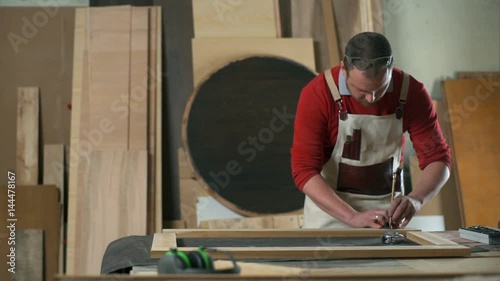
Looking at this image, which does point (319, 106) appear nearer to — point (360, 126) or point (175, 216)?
point (360, 126)

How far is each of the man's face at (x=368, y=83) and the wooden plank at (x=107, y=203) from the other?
76.4 inches

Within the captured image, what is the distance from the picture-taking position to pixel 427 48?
5.00 meters

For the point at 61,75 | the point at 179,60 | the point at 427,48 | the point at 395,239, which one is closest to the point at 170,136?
the point at 179,60

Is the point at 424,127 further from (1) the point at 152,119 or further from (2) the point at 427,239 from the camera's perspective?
(1) the point at 152,119

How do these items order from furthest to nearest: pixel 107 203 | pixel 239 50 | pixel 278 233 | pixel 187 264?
pixel 239 50 < pixel 107 203 < pixel 278 233 < pixel 187 264

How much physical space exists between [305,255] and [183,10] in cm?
312

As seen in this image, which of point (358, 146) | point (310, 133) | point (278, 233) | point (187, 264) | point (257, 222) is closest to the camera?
point (187, 264)

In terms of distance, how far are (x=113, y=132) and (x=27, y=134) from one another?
1.85ft

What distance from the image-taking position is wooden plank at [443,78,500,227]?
4.62 meters

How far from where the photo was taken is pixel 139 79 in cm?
465

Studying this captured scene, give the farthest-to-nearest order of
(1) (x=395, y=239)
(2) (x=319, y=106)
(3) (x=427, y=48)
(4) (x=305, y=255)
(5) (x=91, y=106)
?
(3) (x=427, y=48), (5) (x=91, y=106), (2) (x=319, y=106), (1) (x=395, y=239), (4) (x=305, y=255)
